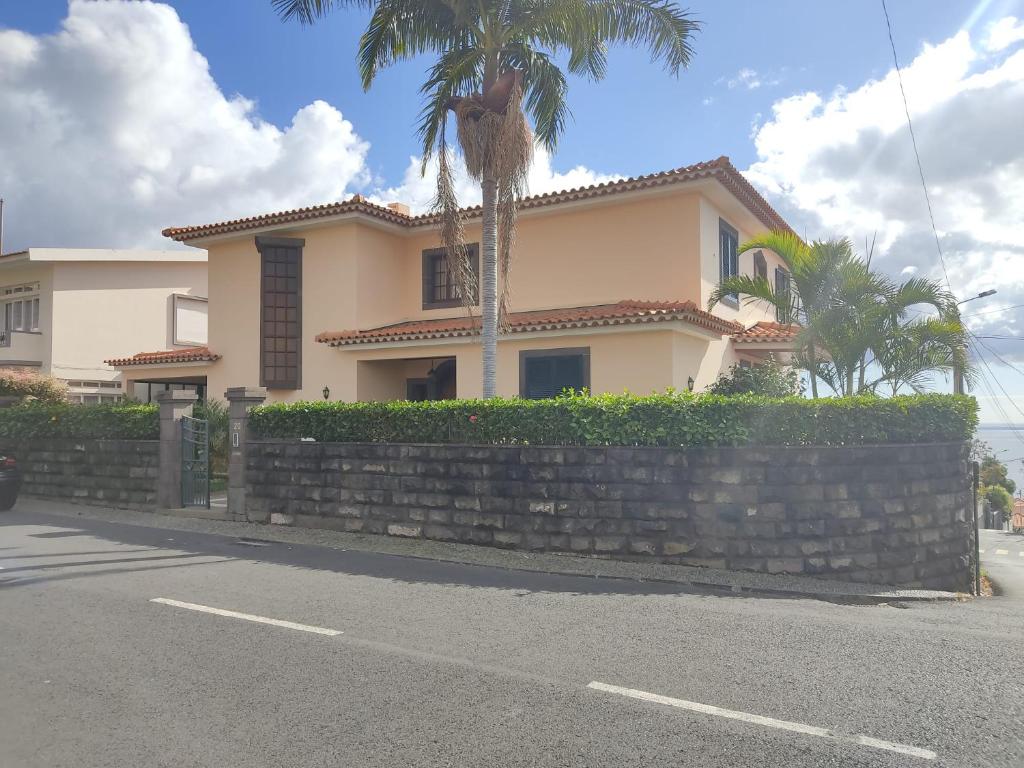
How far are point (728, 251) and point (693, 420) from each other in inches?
354

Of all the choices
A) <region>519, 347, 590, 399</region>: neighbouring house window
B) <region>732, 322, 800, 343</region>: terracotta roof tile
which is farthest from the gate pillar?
<region>732, 322, 800, 343</region>: terracotta roof tile

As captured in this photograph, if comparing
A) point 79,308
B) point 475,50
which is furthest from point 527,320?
point 79,308

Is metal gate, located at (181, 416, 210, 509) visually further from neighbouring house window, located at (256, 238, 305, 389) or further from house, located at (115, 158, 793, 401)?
neighbouring house window, located at (256, 238, 305, 389)

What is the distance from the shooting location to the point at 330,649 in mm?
5500

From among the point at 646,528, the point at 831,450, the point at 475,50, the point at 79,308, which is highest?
the point at 475,50

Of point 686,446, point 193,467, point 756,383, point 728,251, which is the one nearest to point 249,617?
point 686,446

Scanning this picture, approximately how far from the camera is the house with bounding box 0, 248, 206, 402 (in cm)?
2370

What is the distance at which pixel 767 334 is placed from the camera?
52.7 ft

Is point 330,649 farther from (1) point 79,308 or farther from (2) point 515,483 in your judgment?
(1) point 79,308

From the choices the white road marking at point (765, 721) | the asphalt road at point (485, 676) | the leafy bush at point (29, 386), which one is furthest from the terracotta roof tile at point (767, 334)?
the leafy bush at point (29, 386)

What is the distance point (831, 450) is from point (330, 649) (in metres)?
6.16

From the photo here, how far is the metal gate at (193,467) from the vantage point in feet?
44.0

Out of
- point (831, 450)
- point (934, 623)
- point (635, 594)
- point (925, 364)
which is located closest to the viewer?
point (934, 623)

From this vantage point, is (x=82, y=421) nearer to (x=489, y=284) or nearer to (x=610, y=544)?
(x=489, y=284)
